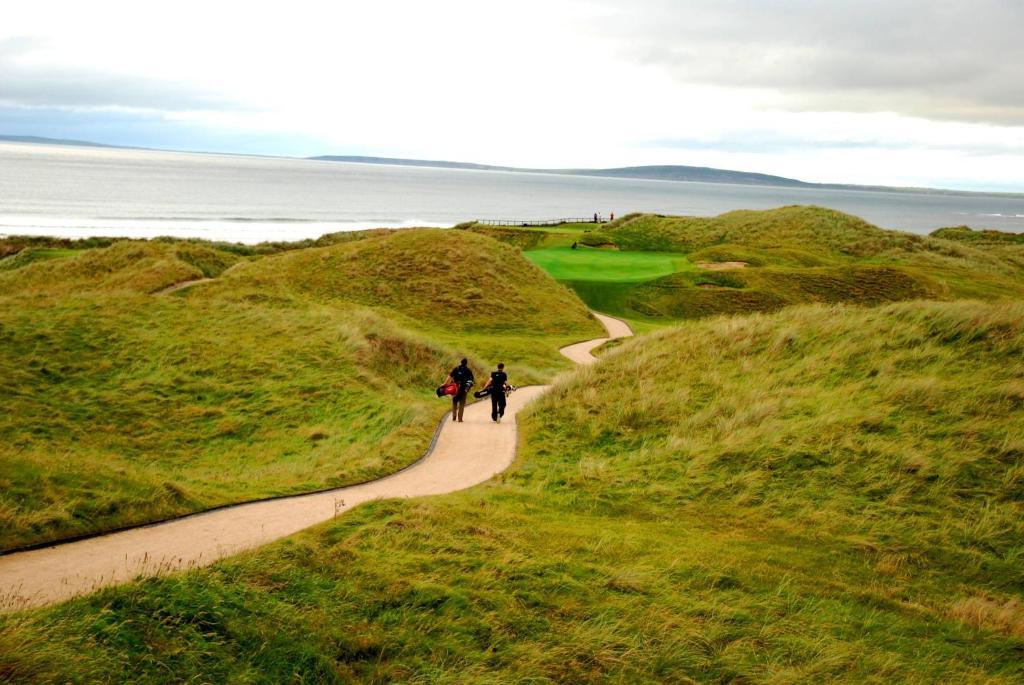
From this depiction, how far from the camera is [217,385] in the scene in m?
23.8

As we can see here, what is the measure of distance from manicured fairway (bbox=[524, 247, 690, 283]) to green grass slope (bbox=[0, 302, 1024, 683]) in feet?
112

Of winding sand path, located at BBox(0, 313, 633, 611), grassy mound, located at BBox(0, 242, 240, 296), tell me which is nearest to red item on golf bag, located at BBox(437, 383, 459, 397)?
winding sand path, located at BBox(0, 313, 633, 611)

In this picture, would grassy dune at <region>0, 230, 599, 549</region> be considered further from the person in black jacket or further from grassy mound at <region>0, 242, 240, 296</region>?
the person in black jacket

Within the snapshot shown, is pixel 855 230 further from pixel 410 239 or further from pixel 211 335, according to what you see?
pixel 211 335

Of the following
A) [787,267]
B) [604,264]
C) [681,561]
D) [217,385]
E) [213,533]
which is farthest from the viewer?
[604,264]

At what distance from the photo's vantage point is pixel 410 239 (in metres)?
49.2

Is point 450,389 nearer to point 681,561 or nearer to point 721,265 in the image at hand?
point 681,561

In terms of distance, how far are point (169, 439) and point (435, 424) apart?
6952 mm

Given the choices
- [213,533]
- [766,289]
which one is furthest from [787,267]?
[213,533]

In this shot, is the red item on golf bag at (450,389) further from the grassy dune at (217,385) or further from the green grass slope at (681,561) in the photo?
the green grass slope at (681,561)

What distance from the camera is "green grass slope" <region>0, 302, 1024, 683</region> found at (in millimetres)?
8172

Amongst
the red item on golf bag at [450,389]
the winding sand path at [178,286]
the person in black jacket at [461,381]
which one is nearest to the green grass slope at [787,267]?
the winding sand path at [178,286]

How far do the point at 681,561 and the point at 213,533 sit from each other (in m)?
7.49

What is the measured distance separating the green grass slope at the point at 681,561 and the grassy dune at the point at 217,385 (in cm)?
420
